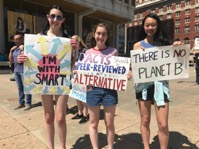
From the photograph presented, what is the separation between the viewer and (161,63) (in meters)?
3.01

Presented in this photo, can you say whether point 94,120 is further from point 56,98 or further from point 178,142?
point 178,142

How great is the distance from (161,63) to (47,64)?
1.54 m

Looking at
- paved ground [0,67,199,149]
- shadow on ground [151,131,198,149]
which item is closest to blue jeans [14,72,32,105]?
paved ground [0,67,199,149]

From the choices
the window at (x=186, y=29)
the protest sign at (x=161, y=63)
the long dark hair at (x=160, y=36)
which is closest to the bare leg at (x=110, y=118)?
the protest sign at (x=161, y=63)

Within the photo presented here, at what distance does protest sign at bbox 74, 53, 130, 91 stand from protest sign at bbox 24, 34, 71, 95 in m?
0.22

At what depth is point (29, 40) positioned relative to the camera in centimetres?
295

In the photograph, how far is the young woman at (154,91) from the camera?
2852 mm

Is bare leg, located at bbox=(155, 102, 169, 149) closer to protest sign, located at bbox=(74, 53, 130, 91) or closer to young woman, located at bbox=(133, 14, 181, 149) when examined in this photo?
young woman, located at bbox=(133, 14, 181, 149)

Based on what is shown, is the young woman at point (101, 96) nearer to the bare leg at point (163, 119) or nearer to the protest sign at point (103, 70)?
the protest sign at point (103, 70)

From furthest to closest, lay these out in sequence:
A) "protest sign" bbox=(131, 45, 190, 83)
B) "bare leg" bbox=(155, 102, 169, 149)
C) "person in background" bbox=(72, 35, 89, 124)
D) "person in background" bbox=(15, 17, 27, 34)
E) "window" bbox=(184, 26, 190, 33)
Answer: "window" bbox=(184, 26, 190, 33) < "person in background" bbox=(15, 17, 27, 34) < "person in background" bbox=(72, 35, 89, 124) < "protest sign" bbox=(131, 45, 190, 83) < "bare leg" bbox=(155, 102, 169, 149)

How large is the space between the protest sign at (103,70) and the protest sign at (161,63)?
165 mm

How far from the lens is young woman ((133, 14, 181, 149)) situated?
112 inches

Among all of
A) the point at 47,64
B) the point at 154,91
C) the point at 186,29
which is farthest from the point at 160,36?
the point at 186,29

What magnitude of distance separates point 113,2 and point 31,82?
25.2 meters
